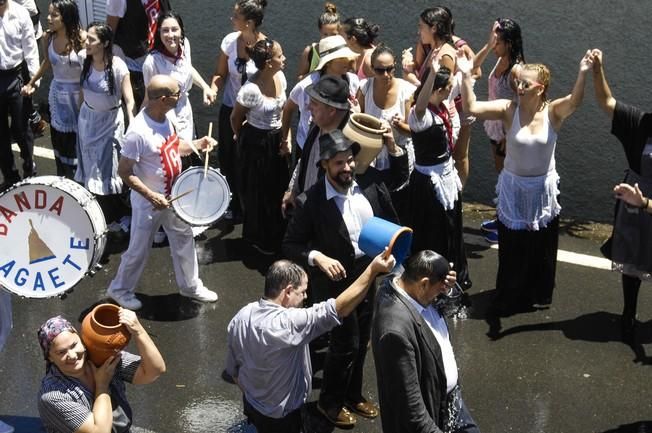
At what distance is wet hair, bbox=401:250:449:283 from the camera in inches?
205

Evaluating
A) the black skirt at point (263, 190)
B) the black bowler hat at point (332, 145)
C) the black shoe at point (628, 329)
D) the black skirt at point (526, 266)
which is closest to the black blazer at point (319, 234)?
the black bowler hat at point (332, 145)

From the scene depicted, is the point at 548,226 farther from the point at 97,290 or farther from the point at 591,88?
the point at 97,290

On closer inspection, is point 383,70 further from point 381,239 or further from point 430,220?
point 381,239

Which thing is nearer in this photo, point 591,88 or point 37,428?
point 37,428

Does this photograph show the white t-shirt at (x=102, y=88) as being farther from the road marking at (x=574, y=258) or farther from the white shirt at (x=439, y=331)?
the white shirt at (x=439, y=331)

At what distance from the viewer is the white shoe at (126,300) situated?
8.05 metres

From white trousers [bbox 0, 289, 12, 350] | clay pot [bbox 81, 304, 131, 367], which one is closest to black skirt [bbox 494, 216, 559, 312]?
white trousers [bbox 0, 289, 12, 350]

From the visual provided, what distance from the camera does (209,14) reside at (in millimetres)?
11438

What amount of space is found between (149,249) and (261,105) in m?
1.53

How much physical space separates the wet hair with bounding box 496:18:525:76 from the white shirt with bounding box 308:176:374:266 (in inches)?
126

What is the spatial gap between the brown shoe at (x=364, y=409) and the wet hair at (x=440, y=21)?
3612mm

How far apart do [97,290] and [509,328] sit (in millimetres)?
3135

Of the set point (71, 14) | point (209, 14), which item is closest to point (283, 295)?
point (71, 14)

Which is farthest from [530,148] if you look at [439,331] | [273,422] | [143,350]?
[143,350]
